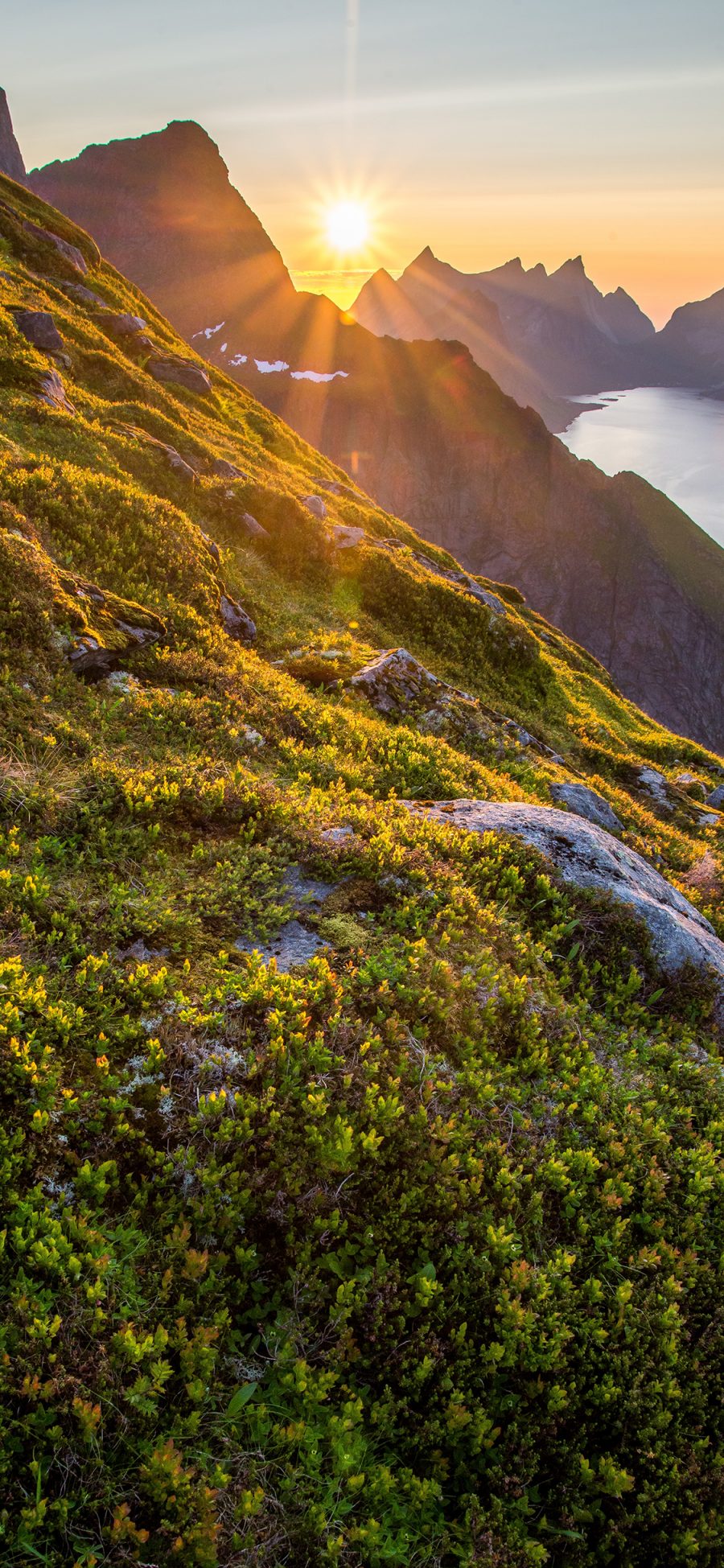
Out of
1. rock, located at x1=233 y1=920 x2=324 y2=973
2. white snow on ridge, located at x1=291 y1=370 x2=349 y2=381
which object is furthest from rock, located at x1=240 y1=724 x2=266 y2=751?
white snow on ridge, located at x1=291 y1=370 x2=349 y2=381

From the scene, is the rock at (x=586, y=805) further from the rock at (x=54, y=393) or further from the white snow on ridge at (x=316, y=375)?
the white snow on ridge at (x=316, y=375)

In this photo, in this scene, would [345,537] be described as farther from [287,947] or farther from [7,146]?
[7,146]

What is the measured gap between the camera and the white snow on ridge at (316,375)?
180000 millimetres

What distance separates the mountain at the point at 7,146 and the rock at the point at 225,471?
507 feet

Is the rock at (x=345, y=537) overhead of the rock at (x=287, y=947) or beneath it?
overhead

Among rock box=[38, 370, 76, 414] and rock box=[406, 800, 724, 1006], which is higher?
rock box=[38, 370, 76, 414]

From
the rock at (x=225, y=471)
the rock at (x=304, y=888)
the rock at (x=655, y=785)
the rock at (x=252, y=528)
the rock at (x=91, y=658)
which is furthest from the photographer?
the rock at (x=225, y=471)

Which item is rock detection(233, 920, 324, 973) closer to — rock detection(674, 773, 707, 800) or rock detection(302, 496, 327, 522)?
rock detection(674, 773, 707, 800)

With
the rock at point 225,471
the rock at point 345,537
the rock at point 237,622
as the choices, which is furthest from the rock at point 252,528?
the rock at point 237,622

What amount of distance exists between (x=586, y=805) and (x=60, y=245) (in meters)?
46.4

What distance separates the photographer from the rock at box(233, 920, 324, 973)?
6.96 meters

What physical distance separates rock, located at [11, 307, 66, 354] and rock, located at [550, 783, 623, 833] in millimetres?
26819

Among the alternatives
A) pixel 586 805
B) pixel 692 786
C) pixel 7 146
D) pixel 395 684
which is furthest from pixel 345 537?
pixel 7 146

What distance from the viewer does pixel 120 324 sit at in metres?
36.9
